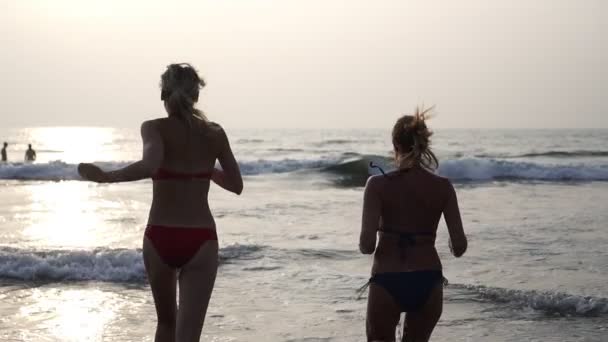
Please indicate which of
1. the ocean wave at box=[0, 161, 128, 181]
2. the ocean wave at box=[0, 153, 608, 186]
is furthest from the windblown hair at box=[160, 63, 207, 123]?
the ocean wave at box=[0, 161, 128, 181]

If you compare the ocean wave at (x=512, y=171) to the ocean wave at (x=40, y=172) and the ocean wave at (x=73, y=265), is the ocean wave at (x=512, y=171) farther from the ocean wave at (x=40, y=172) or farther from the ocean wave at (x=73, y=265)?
the ocean wave at (x=73, y=265)

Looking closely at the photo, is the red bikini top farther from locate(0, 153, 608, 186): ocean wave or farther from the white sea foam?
the white sea foam

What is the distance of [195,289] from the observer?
3979 mm

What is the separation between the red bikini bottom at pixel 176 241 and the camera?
12.8 ft

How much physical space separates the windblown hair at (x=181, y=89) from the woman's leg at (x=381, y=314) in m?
1.19

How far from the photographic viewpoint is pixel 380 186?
3.80 meters

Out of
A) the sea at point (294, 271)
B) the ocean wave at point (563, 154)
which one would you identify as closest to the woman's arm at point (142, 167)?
Answer: the sea at point (294, 271)

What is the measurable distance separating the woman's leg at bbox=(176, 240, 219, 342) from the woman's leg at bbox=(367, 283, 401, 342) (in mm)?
772

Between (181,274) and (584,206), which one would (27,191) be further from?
(181,274)

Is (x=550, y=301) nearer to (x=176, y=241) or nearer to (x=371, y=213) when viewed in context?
(x=371, y=213)

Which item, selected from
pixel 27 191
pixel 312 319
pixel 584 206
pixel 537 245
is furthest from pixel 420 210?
pixel 27 191

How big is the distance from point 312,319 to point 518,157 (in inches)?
1702

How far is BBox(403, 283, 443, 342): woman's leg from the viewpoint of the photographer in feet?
12.9

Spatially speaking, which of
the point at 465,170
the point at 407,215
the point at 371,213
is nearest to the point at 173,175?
the point at 371,213
